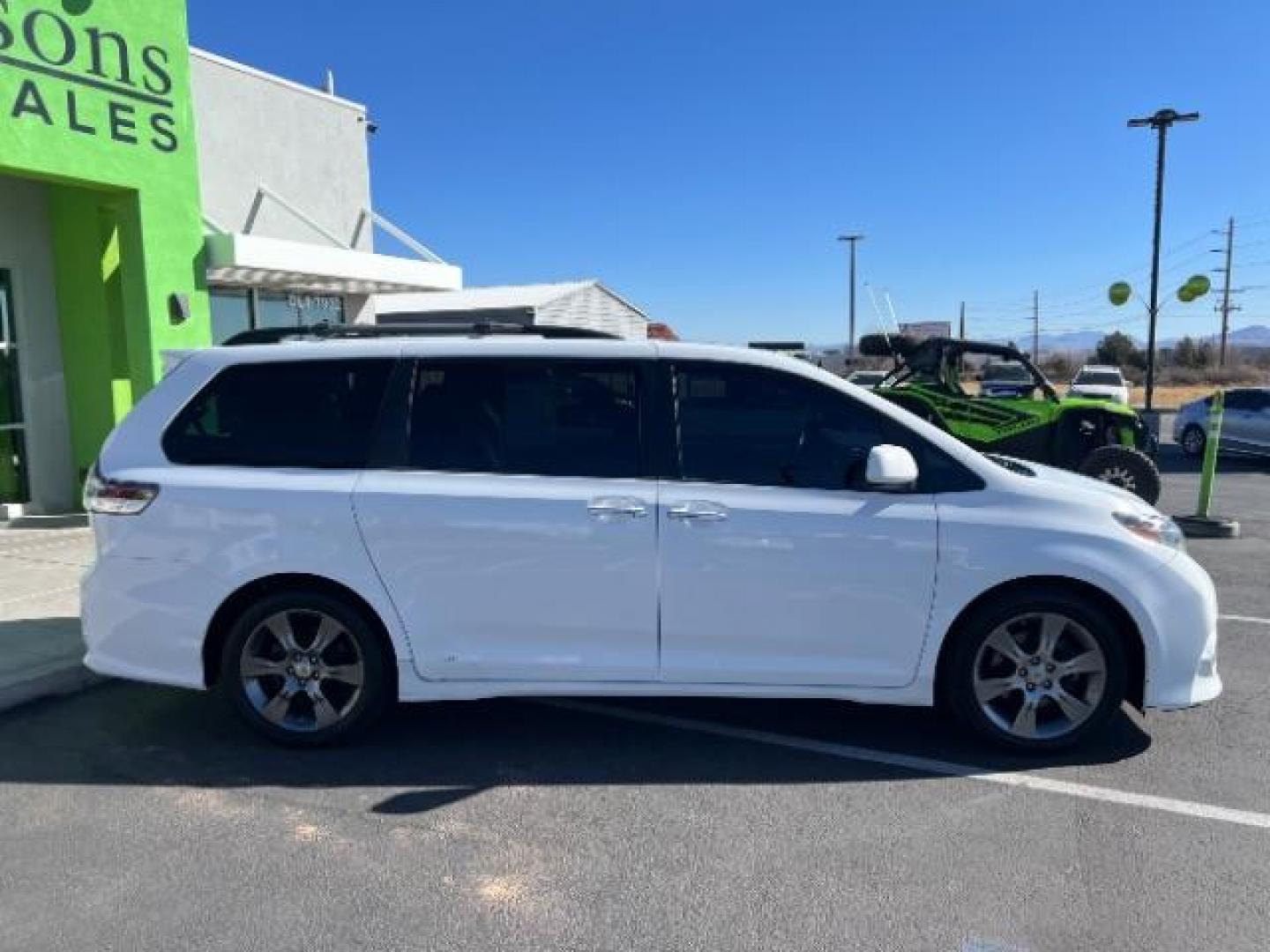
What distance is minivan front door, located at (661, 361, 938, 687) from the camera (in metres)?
4.05

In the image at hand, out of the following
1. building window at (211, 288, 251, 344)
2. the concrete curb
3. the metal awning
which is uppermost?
the metal awning

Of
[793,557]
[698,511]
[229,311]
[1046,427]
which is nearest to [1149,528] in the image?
[793,557]

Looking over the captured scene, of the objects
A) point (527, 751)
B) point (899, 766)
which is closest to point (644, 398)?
point (527, 751)

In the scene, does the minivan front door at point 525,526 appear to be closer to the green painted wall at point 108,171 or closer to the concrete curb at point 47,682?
the concrete curb at point 47,682

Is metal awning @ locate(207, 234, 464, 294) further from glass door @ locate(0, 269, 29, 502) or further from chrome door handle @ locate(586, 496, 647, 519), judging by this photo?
chrome door handle @ locate(586, 496, 647, 519)

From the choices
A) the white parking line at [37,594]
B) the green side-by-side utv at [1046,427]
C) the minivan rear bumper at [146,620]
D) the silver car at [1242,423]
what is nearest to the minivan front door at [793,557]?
the minivan rear bumper at [146,620]

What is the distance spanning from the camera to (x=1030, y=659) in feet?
13.7

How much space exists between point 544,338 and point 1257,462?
1693cm

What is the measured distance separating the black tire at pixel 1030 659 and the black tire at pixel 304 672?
2437mm

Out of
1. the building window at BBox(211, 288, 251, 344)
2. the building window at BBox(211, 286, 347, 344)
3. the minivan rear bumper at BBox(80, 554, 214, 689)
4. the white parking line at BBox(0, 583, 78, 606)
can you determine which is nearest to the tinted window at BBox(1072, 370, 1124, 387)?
the building window at BBox(211, 286, 347, 344)

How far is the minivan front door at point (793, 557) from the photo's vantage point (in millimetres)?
4047

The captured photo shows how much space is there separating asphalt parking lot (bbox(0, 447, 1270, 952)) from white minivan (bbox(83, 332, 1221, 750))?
12.1 inches

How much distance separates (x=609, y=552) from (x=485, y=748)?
42.4 inches

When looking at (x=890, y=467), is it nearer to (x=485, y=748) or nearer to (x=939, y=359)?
(x=485, y=748)
